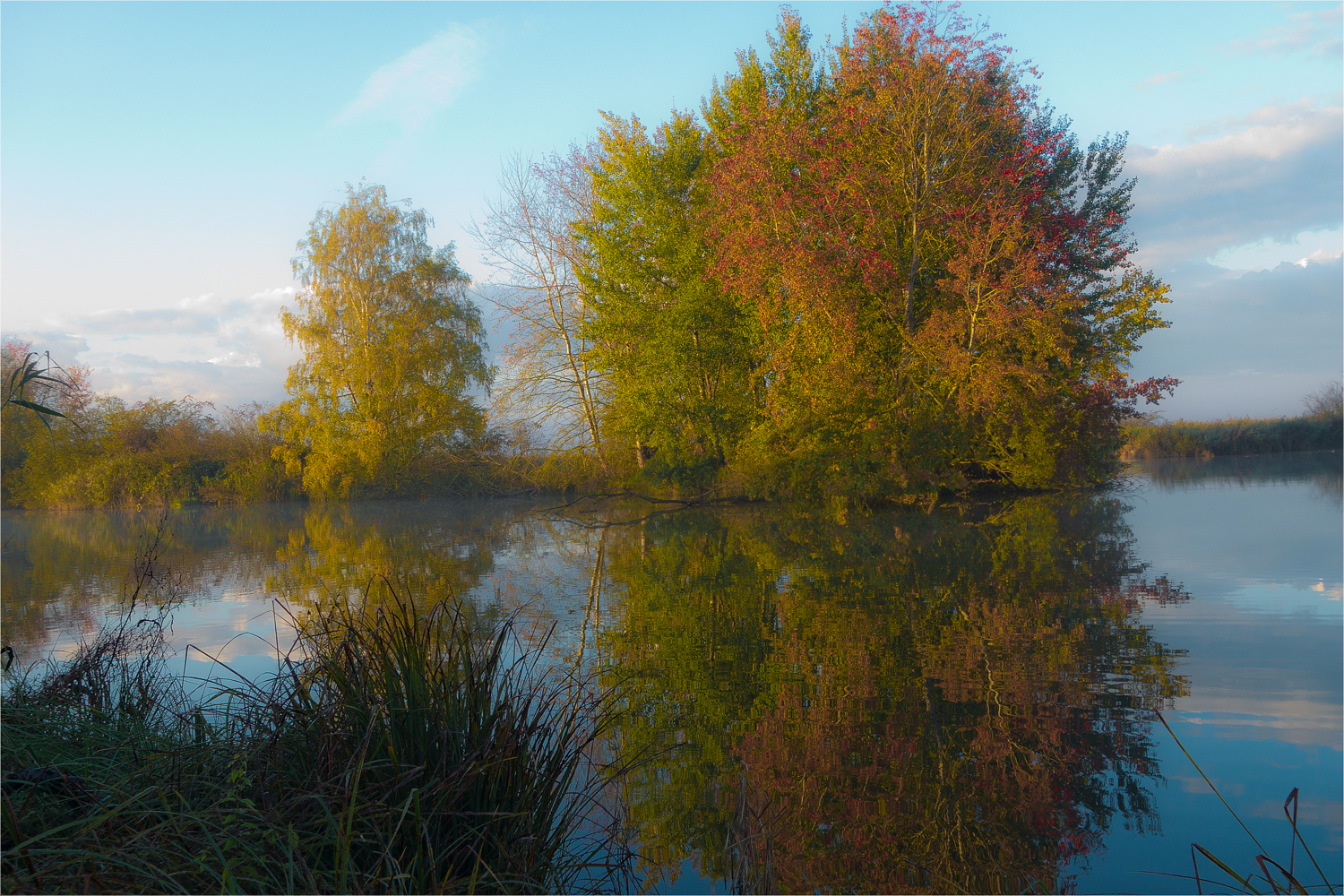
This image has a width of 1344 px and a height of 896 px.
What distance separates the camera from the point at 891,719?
4082mm

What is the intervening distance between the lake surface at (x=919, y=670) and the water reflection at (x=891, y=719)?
2 cm

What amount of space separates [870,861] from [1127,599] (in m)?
5.39

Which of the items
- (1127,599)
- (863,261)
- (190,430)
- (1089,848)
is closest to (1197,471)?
(863,261)

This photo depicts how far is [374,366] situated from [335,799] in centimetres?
2676

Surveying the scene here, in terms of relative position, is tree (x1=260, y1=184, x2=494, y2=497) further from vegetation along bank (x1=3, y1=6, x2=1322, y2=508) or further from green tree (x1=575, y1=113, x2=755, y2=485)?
green tree (x1=575, y1=113, x2=755, y2=485)

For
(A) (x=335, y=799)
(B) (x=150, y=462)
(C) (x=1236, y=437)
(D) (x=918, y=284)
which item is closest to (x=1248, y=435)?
(C) (x=1236, y=437)


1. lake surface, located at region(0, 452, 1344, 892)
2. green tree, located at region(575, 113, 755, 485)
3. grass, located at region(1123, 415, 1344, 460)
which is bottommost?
lake surface, located at region(0, 452, 1344, 892)

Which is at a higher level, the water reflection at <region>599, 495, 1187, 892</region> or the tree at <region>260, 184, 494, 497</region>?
the tree at <region>260, 184, 494, 497</region>

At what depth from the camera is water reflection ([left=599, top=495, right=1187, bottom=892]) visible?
282 cm

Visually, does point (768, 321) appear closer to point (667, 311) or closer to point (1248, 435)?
point (667, 311)

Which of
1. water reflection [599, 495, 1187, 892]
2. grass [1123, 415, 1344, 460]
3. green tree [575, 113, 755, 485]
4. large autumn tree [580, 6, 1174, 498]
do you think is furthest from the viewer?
grass [1123, 415, 1344, 460]

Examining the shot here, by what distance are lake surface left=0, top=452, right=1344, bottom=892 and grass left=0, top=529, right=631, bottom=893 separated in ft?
1.78

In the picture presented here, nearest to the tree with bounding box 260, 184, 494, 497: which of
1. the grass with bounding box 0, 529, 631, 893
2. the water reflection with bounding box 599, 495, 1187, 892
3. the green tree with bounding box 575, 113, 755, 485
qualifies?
the green tree with bounding box 575, 113, 755, 485

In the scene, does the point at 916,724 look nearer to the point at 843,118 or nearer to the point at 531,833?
the point at 531,833
